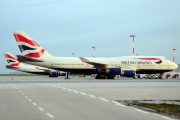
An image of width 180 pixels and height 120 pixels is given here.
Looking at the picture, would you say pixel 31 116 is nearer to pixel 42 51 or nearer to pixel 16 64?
pixel 42 51

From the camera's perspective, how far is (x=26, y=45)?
70.1m

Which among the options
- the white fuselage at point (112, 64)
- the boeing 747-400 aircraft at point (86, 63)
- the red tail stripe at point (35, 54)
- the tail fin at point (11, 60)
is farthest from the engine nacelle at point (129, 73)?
the tail fin at point (11, 60)

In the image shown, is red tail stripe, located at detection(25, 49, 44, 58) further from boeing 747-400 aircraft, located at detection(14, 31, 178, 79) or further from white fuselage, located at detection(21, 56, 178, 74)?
white fuselage, located at detection(21, 56, 178, 74)

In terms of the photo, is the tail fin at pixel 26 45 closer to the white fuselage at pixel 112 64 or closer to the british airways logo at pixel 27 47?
the british airways logo at pixel 27 47

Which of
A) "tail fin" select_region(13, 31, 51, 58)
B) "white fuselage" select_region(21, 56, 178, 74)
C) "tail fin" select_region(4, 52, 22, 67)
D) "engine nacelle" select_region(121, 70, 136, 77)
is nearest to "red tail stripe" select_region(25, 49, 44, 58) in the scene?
"tail fin" select_region(13, 31, 51, 58)

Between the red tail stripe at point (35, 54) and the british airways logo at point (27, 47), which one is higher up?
the british airways logo at point (27, 47)

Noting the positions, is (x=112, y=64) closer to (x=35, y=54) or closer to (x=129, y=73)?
(x=129, y=73)

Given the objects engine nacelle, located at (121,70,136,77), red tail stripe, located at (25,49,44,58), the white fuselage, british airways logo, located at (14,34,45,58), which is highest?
british airways logo, located at (14,34,45,58)

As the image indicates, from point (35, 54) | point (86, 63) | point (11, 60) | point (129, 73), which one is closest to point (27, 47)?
point (35, 54)

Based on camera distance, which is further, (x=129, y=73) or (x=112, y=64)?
(x=112, y=64)

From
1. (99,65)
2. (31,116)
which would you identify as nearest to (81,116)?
(31,116)

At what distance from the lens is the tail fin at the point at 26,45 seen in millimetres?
69750

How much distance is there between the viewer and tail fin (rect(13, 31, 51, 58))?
6975cm

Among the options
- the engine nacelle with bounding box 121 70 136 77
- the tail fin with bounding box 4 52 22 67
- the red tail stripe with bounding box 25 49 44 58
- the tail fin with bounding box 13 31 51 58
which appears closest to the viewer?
the engine nacelle with bounding box 121 70 136 77
